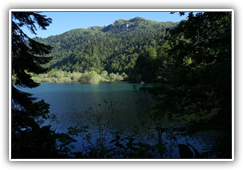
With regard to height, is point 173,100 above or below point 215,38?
below

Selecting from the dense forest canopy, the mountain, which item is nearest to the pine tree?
the dense forest canopy

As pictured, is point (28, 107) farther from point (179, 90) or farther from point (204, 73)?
point (204, 73)

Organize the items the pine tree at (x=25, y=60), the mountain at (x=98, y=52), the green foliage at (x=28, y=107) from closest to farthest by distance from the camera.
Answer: the green foliage at (x=28, y=107) → the pine tree at (x=25, y=60) → the mountain at (x=98, y=52)

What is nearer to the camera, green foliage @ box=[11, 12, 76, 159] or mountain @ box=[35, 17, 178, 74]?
green foliage @ box=[11, 12, 76, 159]

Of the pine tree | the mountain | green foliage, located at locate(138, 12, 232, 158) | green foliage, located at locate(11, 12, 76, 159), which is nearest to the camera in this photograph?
green foliage, located at locate(11, 12, 76, 159)

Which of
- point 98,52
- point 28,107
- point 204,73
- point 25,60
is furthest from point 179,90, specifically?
point 98,52

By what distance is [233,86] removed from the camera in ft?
10.7

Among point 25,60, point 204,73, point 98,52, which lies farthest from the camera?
point 98,52

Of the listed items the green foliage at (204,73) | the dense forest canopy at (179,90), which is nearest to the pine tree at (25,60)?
the dense forest canopy at (179,90)

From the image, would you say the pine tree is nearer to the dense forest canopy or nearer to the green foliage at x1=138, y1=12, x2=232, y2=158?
the dense forest canopy

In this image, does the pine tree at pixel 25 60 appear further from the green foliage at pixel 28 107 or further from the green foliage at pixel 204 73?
the green foliage at pixel 204 73
